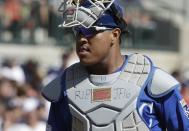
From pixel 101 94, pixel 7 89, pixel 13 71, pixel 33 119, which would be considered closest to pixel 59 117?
pixel 101 94

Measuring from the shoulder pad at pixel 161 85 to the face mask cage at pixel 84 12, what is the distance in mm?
443

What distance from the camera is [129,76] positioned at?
14.5 ft

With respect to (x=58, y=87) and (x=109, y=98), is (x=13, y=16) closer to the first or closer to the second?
(x=58, y=87)

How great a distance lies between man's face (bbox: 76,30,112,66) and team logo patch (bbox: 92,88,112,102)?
16cm

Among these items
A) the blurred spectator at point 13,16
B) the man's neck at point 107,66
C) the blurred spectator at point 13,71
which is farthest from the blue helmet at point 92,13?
the blurred spectator at point 13,16

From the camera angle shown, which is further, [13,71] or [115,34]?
[13,71]

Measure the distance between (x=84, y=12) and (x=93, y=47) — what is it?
0.19 m

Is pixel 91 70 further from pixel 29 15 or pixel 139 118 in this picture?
pixel 29 15

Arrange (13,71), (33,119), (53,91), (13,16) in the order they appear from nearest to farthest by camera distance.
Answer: (53,91), (33,119), (13,71), (13,16)

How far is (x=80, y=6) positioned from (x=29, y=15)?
13373 millimetres

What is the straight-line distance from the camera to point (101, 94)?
4.41 meters

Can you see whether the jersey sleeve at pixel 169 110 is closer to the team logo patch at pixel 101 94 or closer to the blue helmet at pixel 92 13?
the team logo patch at pixel 101 94

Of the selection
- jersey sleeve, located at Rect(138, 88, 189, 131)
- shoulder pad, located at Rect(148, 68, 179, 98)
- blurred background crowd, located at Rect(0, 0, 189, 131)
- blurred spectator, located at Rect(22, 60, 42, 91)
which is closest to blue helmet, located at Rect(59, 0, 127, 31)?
shoulder pad, located at Rect(148, 68, 179, 98)

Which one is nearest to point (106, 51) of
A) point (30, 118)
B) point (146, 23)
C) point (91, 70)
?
point (91, 70)
